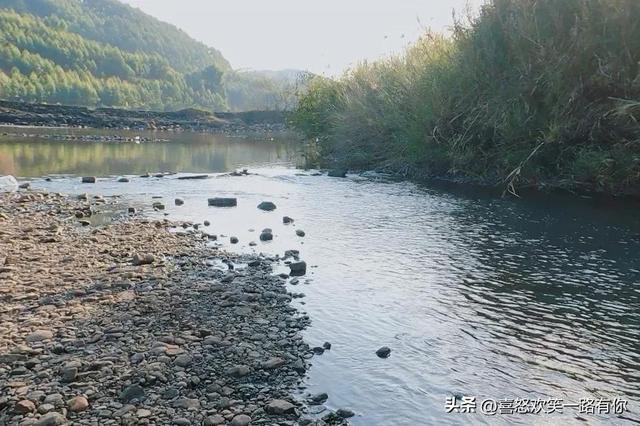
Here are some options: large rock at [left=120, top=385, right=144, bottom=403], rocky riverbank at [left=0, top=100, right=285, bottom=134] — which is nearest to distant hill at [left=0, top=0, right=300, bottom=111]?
rocky riverbank at [left=0, top=100, right=285, bottom=134]

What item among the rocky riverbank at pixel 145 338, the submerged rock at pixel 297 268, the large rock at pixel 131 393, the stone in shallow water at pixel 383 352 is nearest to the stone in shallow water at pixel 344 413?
the rocky riverbank at pixel 145 338

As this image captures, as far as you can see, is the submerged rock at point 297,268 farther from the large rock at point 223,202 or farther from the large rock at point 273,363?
the large rock at point 223,202

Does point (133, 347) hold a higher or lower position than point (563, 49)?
lower

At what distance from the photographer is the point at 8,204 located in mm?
17859

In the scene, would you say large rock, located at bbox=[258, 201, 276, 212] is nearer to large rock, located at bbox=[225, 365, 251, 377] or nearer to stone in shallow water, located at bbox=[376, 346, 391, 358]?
stone in shallow water, located at bbox=[376, 346, 391, 358]

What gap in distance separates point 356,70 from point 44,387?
1328 inches

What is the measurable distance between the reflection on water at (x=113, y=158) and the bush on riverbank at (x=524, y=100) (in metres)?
11.1

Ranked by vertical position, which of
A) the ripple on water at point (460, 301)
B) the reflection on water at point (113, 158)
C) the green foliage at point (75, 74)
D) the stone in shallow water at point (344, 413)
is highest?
the green foliage at point (75, 74)

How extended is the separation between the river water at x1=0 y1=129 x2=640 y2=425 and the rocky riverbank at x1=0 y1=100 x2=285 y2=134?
5756 cm

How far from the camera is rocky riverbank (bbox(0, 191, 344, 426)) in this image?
5.77 metres

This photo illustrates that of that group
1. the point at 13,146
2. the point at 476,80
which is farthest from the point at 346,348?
the point at 13,146

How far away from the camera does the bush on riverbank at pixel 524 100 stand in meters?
20.3

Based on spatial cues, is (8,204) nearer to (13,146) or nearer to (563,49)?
(563,49)

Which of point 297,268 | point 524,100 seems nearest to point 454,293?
point 297,268
